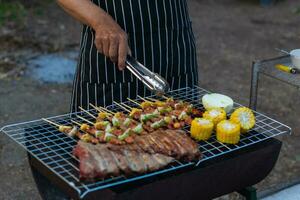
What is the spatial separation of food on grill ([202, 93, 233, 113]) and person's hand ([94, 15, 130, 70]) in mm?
467

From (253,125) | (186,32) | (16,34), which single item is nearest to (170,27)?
(186,32)

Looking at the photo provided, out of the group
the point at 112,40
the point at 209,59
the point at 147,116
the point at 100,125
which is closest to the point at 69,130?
the point at 100,125

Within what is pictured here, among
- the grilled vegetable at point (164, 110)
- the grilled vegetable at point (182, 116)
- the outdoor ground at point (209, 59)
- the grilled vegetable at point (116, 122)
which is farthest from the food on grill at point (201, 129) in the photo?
the outdoor ground at point (209, 59)

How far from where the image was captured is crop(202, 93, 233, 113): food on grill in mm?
2645

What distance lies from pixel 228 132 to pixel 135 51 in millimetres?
825

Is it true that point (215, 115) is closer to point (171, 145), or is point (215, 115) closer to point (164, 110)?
point (164, 110)

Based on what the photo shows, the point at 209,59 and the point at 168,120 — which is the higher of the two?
the point at 168,120

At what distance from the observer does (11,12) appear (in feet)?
26.3

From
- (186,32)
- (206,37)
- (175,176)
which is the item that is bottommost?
(206,37)

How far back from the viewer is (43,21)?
786cm

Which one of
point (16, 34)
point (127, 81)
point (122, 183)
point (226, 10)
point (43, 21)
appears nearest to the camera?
point (122, 183)

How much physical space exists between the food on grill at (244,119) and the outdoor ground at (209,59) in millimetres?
1075

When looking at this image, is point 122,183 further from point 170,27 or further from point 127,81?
point 170,27

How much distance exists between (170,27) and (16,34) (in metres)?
4.76
